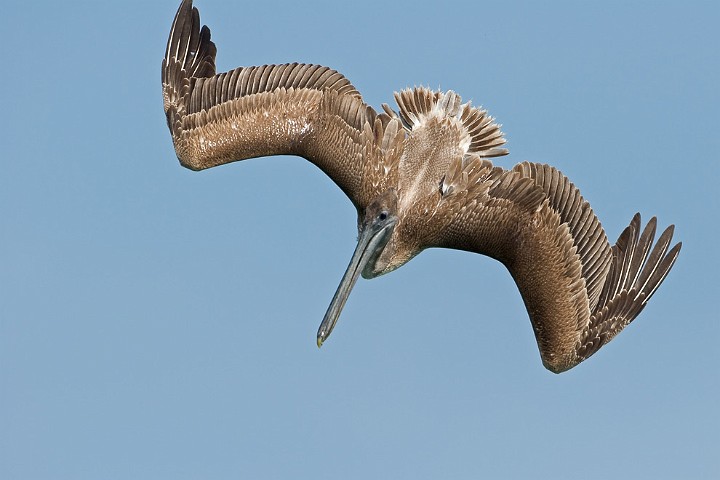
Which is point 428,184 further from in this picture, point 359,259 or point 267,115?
point 267,115

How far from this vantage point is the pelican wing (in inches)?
436

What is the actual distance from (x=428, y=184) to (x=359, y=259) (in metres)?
0.89

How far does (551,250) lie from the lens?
11289 millimetres

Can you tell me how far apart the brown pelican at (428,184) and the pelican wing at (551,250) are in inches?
0.5

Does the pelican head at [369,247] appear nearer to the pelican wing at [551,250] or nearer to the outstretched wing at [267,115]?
the outstretched wing at [267,115]

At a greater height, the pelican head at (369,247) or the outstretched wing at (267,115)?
the outstretched wing at (267,115)

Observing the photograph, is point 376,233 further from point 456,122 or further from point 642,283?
point 642,283

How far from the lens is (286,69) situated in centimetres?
1186

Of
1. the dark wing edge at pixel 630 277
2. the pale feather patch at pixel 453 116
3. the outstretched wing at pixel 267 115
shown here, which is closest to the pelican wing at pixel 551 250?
the dark wing edge at pixel 630 277

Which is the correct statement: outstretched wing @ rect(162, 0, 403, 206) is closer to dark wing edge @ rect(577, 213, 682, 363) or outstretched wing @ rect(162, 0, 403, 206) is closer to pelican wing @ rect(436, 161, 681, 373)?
pelican wing @ rect(436, 161, 681, 373)

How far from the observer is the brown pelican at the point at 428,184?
11.0 meters

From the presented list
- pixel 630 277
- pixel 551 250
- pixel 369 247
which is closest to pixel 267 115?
pixel 369 247

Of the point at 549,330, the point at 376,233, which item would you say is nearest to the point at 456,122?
the point at 376,233

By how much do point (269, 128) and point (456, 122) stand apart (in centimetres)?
174
